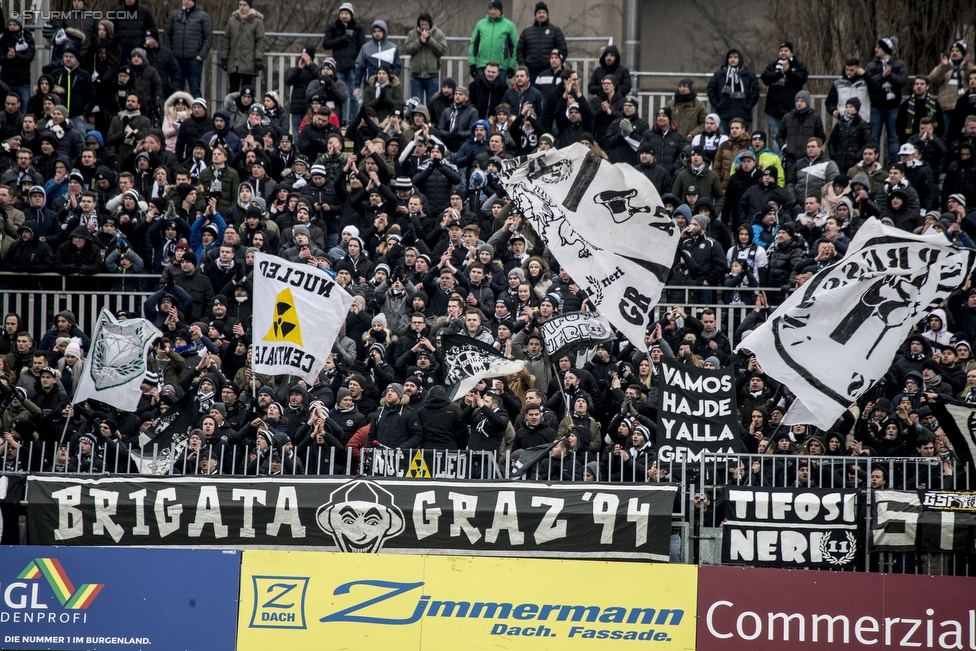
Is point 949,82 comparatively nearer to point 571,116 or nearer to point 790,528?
point 571,116

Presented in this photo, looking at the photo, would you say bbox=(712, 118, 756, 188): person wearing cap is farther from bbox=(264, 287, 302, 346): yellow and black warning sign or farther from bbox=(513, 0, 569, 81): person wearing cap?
bbox=(264, 287, 302, 346): yellow and black warning sign

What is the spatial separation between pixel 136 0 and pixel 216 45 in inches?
110

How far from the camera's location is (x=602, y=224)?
18406 millimetres

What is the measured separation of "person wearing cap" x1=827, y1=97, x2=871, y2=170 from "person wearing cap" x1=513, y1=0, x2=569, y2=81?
4.56 meters

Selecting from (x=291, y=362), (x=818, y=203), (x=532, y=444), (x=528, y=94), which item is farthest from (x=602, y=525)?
(x=528, y=94)

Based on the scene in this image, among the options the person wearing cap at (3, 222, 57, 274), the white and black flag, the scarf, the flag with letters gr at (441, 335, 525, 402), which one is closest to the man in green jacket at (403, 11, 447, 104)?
the scarf

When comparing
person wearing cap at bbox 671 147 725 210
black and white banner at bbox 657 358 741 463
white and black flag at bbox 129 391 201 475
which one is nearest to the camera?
black and white banner at bbox 657 358 741 463

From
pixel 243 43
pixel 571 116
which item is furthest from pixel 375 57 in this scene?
pixel 571 116

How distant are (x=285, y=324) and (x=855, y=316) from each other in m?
6.45

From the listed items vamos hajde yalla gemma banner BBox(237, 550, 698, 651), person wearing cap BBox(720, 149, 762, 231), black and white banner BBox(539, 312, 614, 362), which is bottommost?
vamos hajde yalla gemma banner BBox(237, 550, 698, 651)

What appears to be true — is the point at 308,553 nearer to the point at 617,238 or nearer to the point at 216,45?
the point at 617,238

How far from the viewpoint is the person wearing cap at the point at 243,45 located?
25359mm

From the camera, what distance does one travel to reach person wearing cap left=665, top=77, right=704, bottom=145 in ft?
78.2

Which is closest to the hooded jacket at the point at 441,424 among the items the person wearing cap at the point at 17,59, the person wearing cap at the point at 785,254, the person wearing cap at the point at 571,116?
the person wearing cap at the point at 785,254
